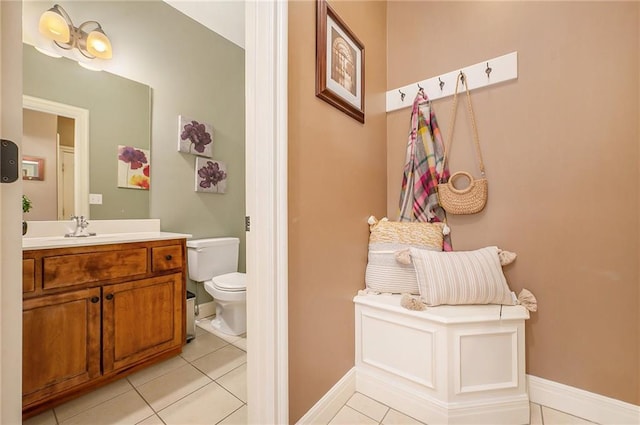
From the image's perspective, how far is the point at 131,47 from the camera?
2.13 meters

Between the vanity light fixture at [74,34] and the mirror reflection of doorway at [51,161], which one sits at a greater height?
the vanity light fixture at [74,34]

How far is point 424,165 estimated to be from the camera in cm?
163

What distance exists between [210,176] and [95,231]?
0.99m

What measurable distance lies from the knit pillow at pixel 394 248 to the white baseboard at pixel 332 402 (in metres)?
0.49

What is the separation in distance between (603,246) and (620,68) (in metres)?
0.81

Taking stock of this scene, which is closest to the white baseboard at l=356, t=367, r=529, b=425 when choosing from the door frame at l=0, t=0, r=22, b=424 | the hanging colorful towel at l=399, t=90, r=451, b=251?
the hanging colorful towel at l=399, t=90, r=451, b=251

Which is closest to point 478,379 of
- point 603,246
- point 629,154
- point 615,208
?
point 603,246

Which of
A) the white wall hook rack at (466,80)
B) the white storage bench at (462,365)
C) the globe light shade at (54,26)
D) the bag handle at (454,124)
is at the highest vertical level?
the globe light shade at (54,26)

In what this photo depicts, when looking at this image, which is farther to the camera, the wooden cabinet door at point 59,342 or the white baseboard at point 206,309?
the white baseboard at point 206,309

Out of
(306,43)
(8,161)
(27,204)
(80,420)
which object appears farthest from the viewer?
(27,204)

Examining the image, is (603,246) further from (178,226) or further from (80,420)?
(178,226)

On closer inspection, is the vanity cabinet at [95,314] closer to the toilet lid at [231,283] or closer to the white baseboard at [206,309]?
the toilet lid at [231,283]

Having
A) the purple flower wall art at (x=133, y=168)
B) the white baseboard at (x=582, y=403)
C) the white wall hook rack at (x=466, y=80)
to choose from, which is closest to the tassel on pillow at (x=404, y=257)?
the white baseboard at (x=582, y=403)

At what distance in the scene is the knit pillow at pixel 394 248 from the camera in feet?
4.78
